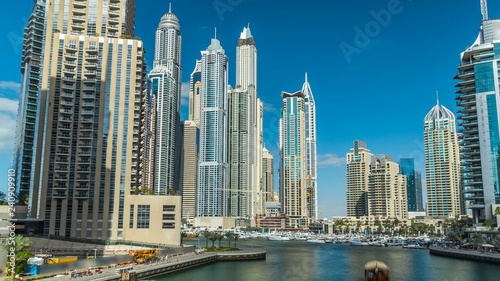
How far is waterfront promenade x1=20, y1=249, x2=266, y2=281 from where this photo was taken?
2692 inches

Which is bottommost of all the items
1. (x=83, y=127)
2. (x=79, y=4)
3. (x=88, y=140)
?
(x=88, y=140)

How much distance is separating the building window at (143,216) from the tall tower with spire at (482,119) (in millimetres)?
115009

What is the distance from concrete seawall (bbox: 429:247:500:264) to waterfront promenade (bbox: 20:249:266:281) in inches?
2211

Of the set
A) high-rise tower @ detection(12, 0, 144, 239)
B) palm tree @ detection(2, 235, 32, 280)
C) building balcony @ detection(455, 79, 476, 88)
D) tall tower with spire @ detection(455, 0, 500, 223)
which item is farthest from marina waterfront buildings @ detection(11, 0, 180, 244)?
building balcony @ detection(455, 79, 476, 88)

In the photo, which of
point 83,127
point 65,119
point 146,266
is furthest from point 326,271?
point 65,119

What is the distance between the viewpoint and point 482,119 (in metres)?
158

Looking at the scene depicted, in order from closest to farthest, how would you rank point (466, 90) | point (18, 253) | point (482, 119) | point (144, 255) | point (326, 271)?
point (18, 253)
point (144, 255)
point (326, 271)
point (482, 119)
point (466, 90)

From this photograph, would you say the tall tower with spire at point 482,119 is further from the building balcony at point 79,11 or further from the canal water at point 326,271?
the building balcony at point 79,11

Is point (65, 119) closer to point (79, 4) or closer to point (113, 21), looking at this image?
point (113, 21)

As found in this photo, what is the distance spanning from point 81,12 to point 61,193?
170 ft

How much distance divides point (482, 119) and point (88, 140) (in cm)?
13370

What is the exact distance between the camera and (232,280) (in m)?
82.5

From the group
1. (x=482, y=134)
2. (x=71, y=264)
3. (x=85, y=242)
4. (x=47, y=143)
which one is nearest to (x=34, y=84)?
(x=47, y=143)

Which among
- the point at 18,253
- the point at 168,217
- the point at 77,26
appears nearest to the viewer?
the point at 18,253
